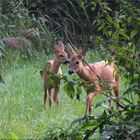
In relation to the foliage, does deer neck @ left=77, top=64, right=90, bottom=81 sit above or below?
below

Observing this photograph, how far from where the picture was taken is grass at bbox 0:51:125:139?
6.44 m

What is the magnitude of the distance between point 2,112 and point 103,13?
368 centimetres

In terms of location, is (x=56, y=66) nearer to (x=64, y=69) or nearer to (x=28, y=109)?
(x=28, y=109)

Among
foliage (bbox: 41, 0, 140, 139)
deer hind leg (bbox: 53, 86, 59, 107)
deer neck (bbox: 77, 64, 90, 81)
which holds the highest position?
foliage (bbox: 41, 0, 140, 139)

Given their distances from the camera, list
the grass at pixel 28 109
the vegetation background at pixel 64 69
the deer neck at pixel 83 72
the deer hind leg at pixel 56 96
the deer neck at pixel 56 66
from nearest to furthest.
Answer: the vegetation background at pixel 64 69 < the grass at pixel 28 109 < the deer hind leg at pixel 56 96 < the deer neck at pixel 83 72 < the deer neck at pixel 56 66

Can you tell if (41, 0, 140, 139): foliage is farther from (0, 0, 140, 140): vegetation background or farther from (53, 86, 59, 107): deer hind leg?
(53, 86, 59, 107): deer hind leg

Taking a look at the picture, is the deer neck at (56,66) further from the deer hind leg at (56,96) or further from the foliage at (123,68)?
the foliage at (123,68)

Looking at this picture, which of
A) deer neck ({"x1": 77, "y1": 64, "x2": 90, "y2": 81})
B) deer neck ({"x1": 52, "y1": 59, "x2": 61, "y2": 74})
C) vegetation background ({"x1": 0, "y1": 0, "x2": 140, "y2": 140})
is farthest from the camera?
deer neck ({"x1": 52, "y1": 59, "x2": 61, "y2": 74})

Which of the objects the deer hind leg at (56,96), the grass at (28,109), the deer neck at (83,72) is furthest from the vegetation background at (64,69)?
the deer neck at (83,72)

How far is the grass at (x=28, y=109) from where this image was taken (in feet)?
21.1

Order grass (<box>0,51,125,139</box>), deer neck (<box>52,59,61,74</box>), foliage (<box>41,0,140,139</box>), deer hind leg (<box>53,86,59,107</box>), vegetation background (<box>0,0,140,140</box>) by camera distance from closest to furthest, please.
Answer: foliage (<box>41,0,140,139</box>) → vegetation background (<box>0,0,140,140</box>) → grass (<box>0,51,125,139</box>) → deer hind leg (<box>53,86,59,107</box>) → deer neck (<box>52,59,61,74</box>)

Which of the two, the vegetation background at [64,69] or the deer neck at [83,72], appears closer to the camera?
the vegetation background at [64,69]

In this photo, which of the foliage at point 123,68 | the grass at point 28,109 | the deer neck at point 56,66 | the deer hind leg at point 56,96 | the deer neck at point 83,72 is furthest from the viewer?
the deer neck at point 56,66

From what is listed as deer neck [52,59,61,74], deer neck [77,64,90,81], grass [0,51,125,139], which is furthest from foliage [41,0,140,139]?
deer neck [52,59,61,74]
